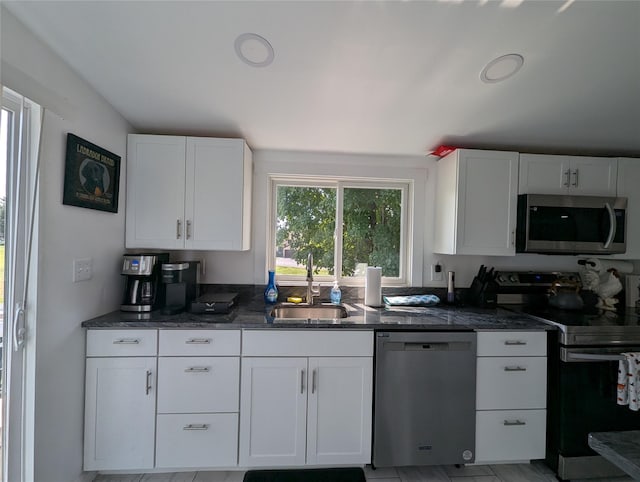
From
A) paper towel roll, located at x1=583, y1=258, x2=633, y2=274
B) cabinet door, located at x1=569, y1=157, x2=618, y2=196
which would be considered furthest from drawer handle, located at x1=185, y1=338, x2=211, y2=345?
paper towel roll, located at x1=583, y1=258, x2=633, y2=274

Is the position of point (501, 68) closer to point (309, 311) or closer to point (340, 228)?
point (340, 228)

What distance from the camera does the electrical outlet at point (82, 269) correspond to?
1596 millimetres

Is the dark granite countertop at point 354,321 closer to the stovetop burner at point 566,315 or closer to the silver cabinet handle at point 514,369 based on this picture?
the stovetop burner at point 566,315

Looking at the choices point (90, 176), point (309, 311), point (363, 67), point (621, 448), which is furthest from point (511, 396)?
point (90, 176)

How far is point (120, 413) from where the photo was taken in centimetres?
169

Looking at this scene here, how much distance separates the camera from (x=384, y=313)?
207 cm

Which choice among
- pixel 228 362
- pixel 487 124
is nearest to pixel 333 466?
pixel 228 362

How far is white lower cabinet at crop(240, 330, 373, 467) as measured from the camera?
5.73 ft

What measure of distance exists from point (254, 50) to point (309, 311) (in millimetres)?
1707

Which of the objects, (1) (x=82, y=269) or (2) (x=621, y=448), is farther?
(1) (x=82, y=269)

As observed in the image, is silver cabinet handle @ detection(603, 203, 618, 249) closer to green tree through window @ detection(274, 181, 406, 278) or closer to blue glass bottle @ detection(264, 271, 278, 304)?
green tree through window @ detection(274, 181, 406, 278)

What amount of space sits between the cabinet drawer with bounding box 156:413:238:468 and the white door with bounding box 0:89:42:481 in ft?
1.84

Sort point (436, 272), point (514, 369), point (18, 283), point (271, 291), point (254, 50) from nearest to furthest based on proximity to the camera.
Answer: point (18, 283)
point (254, 50)
point (514, 369)
point (271, 291)
point (436, 272)

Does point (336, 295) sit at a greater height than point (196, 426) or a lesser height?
greater
